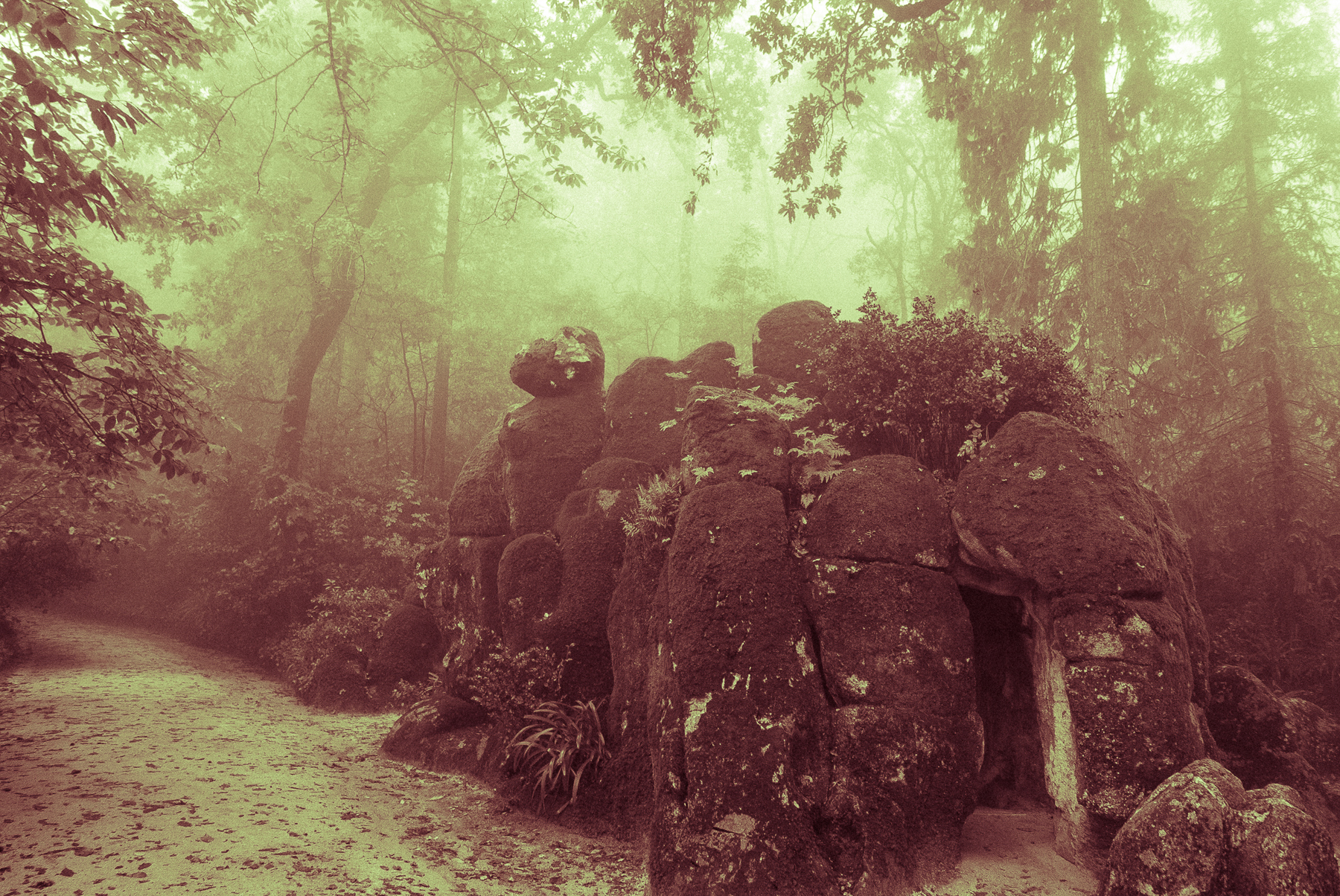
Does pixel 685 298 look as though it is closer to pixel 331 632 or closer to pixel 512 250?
pixel 512 250

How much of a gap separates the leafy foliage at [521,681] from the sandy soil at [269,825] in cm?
79

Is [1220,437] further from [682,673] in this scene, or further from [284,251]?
[284,251]

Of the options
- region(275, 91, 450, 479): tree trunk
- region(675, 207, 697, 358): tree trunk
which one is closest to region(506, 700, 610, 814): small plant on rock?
region(275, 91, 450, 479): tree trunk

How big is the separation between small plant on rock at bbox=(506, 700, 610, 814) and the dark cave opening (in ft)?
10.7

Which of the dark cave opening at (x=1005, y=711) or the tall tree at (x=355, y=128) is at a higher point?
the tall tree at (x=355, y=128)

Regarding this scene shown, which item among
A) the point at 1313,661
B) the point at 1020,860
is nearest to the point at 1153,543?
the point at 1020,860

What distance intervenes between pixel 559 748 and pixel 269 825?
2.35 metres

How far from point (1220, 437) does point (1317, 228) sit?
13.3 feet

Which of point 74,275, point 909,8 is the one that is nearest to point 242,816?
point 74,275

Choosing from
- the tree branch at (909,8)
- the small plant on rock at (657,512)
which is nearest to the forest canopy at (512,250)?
the tree branch at (909,8)

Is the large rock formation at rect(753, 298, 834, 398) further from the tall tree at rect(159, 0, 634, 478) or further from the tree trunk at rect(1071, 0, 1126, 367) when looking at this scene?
the tall tree at rect(159, 0, 634, 478)

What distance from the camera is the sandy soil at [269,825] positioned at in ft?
15.2

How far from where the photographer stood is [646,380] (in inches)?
360

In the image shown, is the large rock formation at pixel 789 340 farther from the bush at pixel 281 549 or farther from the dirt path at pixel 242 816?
the bush at pixel 281 549
